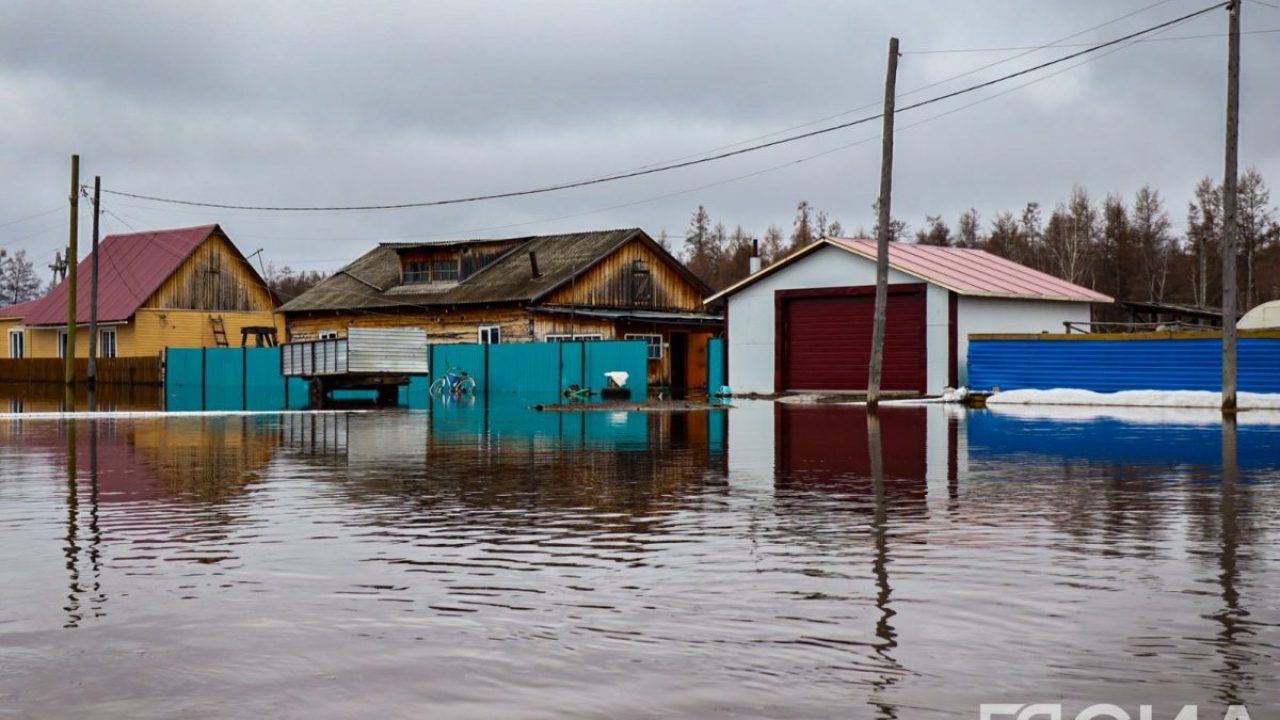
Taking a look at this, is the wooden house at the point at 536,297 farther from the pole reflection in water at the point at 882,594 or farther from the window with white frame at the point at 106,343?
the pole reflection in water at the point at 882,594

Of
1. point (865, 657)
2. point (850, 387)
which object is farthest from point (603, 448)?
point (850, 387)

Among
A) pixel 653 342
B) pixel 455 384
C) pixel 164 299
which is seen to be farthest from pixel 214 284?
pixel 455 384

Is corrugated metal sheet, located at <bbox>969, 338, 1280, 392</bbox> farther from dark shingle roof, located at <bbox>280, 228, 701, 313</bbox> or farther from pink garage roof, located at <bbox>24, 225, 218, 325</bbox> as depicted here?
pink garage roof, located at <bbox>24, 225, 218, 325</bbox>

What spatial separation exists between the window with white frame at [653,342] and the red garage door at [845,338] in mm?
14258

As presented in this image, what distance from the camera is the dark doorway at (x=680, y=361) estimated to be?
6103cm

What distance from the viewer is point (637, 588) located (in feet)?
26.3

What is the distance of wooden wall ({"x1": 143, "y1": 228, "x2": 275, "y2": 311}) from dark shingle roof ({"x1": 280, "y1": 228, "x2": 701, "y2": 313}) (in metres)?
8.51

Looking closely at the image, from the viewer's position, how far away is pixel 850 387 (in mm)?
43938

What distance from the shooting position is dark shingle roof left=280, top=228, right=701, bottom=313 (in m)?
58.8

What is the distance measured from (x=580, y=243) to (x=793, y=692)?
191 feet

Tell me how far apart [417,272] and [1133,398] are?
121 ft

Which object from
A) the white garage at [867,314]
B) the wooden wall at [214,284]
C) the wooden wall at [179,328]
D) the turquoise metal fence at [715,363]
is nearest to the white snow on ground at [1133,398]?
the white garage at [867,314]

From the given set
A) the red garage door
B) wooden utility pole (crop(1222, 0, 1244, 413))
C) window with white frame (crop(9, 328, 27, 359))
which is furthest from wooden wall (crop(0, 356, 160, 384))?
wooden utility pole (crop(1222, 0, 1244, 413))

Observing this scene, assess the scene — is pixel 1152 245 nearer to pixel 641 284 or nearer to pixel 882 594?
pixel 641 284
